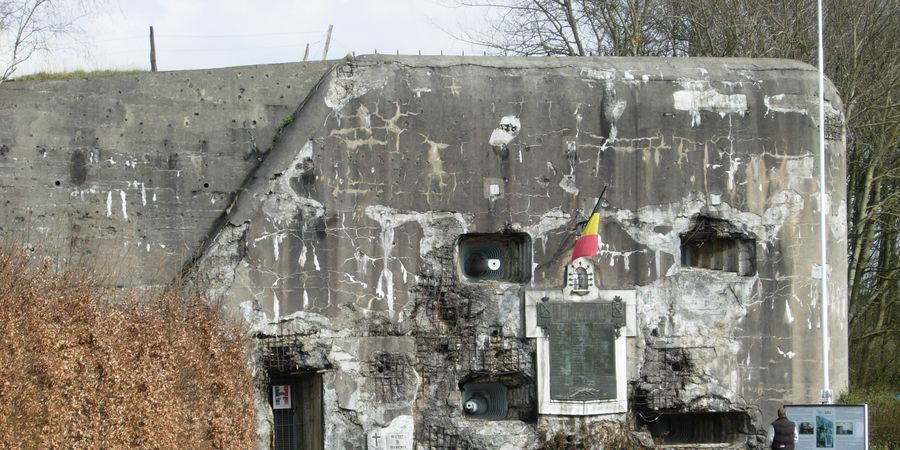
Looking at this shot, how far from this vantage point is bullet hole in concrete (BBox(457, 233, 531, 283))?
13.3 m

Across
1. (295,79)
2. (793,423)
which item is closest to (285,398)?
(295,79)

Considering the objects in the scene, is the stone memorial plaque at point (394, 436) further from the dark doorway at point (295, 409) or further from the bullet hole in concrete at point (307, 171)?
the bullet hole in concrete at point (307, 171)

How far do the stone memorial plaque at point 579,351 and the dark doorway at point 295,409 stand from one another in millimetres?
2797

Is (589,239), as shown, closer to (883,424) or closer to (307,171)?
(307,171)

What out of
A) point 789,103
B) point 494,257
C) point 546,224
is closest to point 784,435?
point 546,224

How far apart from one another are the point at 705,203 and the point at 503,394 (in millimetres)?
3351

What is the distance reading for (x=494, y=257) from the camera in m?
13.4

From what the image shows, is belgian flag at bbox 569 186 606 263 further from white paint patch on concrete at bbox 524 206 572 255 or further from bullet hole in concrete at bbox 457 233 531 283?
bullet hole in concrete at bbox 457 233 531 283

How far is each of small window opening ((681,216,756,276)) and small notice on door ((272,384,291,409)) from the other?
508 cm

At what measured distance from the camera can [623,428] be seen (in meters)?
13.1

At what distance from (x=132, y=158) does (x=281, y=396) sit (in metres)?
3.25

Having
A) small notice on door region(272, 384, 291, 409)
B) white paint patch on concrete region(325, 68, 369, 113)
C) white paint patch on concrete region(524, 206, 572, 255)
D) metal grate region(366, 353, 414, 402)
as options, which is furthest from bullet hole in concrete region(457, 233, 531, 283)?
small notice on door region(272, 384, 291, 409)

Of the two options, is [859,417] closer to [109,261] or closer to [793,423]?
[793,423]

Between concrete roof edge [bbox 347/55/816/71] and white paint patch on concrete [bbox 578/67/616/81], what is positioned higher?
concrete roof edge [bbox 347/55/816/71]
